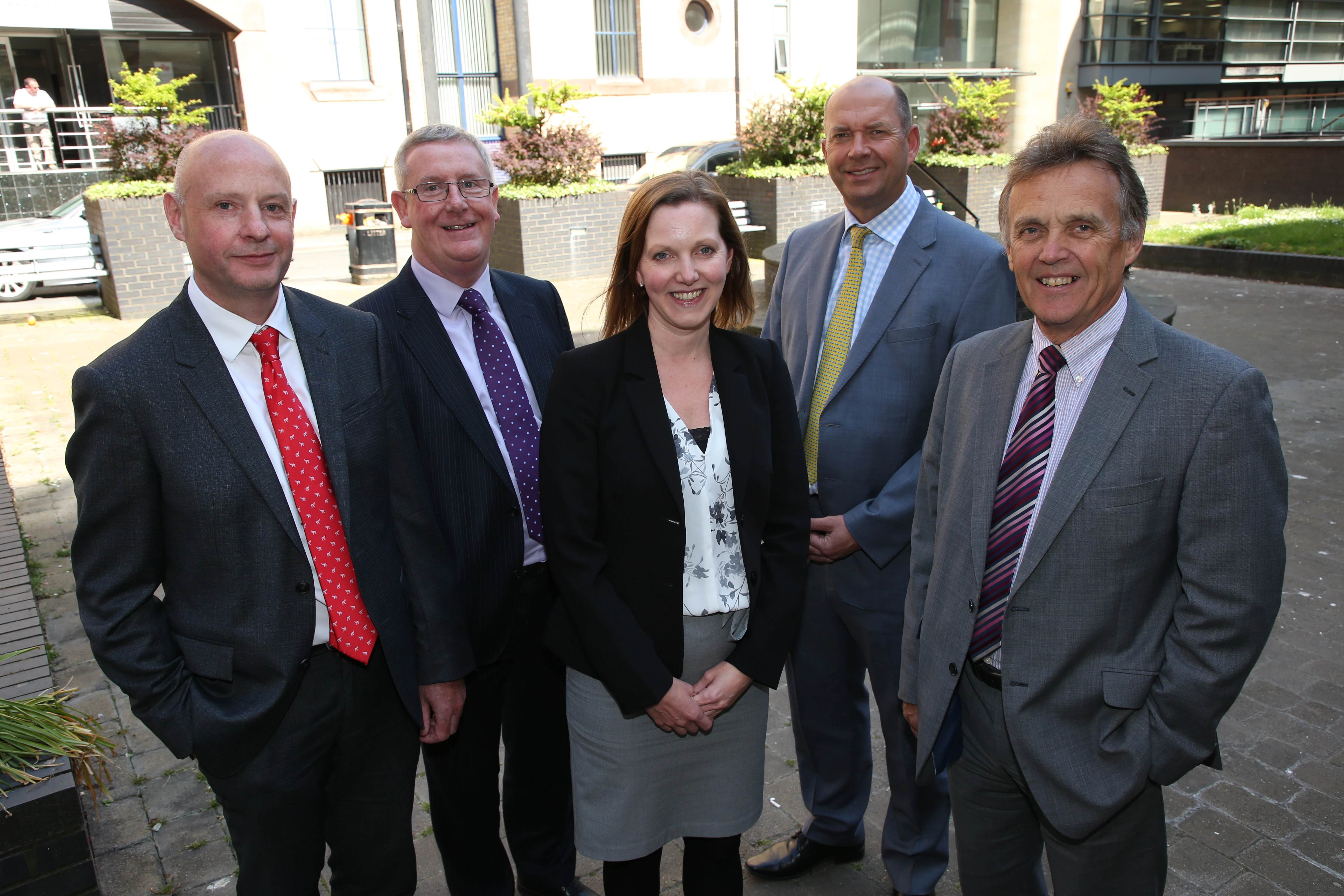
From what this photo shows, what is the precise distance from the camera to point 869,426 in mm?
2857

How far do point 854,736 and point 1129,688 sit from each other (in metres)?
1.24

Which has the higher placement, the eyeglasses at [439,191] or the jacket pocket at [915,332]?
the eyeglasses at [439,191]

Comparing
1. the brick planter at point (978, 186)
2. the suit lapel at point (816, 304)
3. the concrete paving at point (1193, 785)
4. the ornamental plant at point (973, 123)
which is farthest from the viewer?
the ornamental plant at point (973, 123)

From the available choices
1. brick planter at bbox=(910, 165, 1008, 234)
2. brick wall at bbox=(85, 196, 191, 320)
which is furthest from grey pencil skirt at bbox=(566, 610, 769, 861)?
brick planter at bbox=(910, 165, 1008, 234)

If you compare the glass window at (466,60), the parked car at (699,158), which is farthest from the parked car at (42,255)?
the glass window at (466,60)

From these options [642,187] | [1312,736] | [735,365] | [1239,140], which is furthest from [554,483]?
[1239,140]

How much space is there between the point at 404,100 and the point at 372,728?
24.0m

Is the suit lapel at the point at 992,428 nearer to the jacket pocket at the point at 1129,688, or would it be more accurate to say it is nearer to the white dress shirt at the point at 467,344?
the jacket pocket at the point at 1129,688

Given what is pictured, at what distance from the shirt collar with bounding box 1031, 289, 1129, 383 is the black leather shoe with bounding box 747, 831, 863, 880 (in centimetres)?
186

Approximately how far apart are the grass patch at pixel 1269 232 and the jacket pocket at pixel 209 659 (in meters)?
14.7

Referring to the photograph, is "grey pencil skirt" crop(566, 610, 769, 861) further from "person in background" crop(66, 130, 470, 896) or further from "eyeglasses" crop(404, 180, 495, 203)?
"eyeglasses" crop(404, 180, 495, 203)

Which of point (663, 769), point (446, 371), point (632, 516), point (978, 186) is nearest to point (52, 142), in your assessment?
point (978, 186)

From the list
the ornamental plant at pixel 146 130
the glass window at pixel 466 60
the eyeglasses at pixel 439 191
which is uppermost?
the glass window at pixel 466 60

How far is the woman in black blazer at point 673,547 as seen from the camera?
7.68ft
